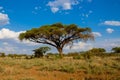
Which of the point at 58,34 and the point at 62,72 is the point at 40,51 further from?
the point at 62,72

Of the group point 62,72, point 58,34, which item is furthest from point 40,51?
point 62,72

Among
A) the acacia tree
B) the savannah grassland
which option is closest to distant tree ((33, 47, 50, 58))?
the acacia tree

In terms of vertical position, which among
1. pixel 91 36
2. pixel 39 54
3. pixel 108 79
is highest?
pixel 91 36

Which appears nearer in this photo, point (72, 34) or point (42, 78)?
point (42, 78)

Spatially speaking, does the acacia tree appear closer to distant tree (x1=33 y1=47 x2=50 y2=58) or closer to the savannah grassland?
distant tree (x1=33 y1=47 x2=50 y2=58)

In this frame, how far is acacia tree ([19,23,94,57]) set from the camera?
42.4 m

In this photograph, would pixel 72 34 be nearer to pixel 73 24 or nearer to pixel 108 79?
pixel 73 24

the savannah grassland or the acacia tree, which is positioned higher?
the acacia tree

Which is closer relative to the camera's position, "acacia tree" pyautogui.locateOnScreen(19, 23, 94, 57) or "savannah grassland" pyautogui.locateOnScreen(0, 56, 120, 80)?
"savannah grassland" pyautogui.locateOnScreen(0, 56, 120, 80)

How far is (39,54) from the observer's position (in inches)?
1725

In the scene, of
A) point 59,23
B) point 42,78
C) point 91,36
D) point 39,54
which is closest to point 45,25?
point 59,23

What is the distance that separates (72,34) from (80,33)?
1.42m

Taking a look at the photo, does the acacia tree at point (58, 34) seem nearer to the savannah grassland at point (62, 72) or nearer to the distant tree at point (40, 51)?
the distant tree at point (40, 51)

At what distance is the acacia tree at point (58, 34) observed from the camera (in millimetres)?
42375
